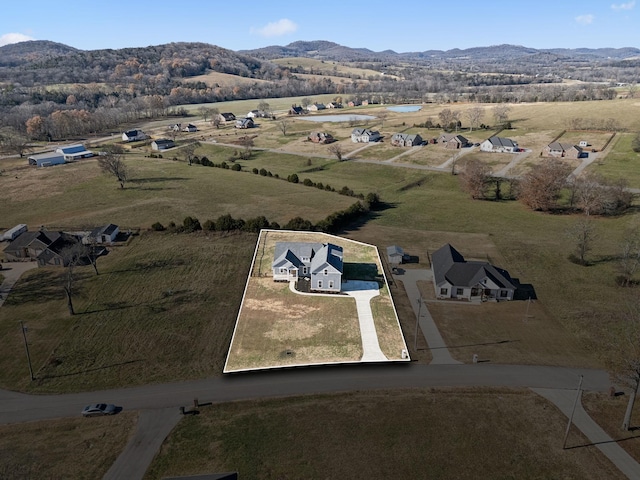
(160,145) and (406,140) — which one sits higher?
(406,140)

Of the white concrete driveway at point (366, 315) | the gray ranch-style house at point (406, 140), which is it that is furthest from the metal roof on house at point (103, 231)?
the gray ranch-style house at point (406, 140)

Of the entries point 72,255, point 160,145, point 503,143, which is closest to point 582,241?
point 72,255

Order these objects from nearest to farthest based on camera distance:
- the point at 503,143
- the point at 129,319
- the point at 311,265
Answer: the point at 129,319, the point at 311,265, the point at 503,143

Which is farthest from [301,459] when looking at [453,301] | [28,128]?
[28,128]

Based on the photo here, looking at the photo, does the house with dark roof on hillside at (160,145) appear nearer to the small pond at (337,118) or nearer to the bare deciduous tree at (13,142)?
the bare deciduous tree at (13,142)

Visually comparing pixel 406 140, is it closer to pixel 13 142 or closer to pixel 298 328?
pixel 298 328

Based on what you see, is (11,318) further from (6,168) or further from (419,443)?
(6,168)

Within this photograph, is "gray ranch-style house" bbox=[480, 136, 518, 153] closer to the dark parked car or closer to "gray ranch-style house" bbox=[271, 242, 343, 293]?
"gray ranch-style house" bbox=[271, 242, 343, 293]
